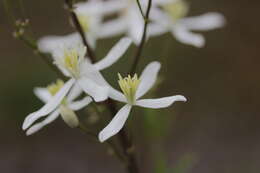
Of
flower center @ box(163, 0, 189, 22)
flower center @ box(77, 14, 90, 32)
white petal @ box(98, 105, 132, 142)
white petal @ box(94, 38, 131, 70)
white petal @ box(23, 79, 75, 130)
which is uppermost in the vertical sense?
white petal @ box(94, 38, 131, 70)

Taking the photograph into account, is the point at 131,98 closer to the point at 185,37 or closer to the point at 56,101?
the point at 56,101

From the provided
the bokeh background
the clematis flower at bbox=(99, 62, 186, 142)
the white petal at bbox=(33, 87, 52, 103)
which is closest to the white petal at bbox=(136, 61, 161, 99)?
the clematis flower at bbox=(99, 62, 186, 142)

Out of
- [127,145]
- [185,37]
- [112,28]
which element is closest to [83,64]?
[127,145]

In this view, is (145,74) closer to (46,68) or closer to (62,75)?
(62,75)

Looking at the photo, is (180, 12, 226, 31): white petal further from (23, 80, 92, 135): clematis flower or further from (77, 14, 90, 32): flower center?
(23, 80, 92, 135): clematis flower

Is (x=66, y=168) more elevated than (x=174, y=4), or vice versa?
(x=174, y=4)

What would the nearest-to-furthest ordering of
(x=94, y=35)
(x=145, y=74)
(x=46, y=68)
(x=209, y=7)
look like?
(x=145, y=74) < (x=94, y=35) < (x=46, y=68) < (x=209, y=7)

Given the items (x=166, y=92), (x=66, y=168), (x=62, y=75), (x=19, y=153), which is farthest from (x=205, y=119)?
(x=62, y=75)
